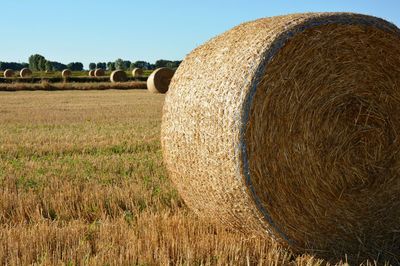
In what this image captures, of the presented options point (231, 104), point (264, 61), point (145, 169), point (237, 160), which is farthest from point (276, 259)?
point (145, 169)

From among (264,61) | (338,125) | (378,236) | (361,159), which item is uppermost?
(264,61)

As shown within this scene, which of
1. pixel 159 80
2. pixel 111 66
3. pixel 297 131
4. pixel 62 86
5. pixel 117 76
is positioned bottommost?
pixel 62 86

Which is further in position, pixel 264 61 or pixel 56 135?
pixel 56 135

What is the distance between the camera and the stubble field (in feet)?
12.8

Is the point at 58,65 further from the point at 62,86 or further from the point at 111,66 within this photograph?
the point at 62,86

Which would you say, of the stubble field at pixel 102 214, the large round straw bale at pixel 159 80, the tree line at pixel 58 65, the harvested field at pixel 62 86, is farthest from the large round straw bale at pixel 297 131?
the tree line at pixel 58 65

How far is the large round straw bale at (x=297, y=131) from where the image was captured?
4.16 m

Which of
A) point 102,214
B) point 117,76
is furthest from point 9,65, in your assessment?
point 102,214

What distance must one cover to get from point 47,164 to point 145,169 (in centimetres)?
139

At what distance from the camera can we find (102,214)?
510cm

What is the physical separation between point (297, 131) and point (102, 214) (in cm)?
198

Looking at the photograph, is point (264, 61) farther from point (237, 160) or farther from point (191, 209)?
point (191, 209)

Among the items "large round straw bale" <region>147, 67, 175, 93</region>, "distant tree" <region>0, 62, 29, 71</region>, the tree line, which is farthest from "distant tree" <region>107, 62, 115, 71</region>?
"large round straw bale" <region>147, 67, 175, 93</region>

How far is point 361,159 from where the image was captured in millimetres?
4840
